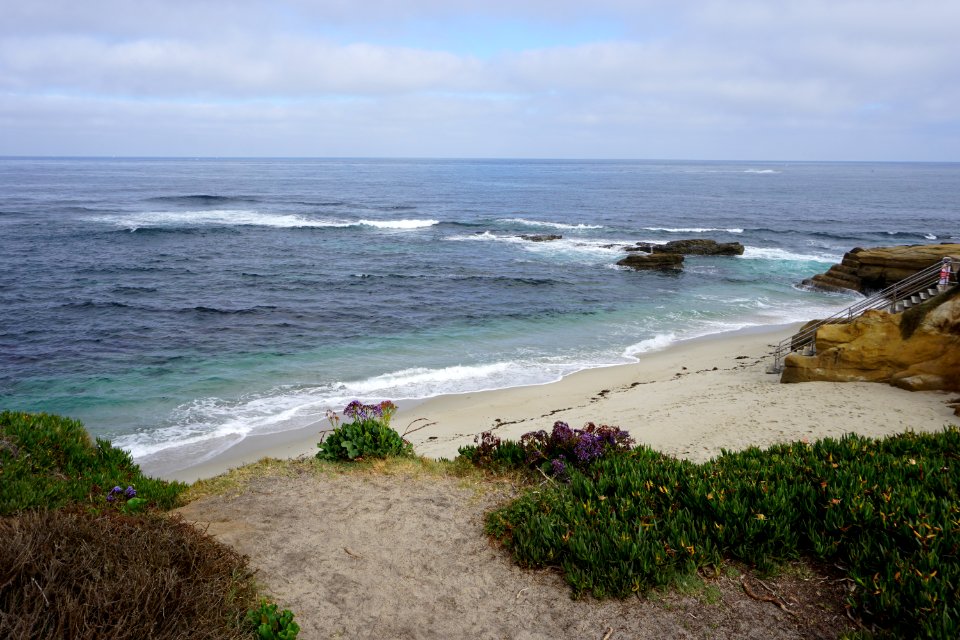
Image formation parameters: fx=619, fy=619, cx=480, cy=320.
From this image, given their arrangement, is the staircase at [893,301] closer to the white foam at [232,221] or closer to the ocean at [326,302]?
the ocean at [326,302]

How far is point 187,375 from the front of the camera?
1870 centimetres

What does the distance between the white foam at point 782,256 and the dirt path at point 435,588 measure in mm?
40544

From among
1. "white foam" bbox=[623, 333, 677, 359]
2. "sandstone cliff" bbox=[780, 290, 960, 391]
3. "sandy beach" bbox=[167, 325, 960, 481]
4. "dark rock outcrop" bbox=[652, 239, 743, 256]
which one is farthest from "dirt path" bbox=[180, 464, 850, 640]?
"dark rock outcrop" bbox=[652, 239, 743, 256]

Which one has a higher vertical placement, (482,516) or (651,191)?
(651,191)

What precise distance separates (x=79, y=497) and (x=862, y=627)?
807 centimetres

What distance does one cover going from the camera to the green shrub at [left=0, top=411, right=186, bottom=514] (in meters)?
6.93

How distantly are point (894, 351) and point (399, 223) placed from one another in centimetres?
4638

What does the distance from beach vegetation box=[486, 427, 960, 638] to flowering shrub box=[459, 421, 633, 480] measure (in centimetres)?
56

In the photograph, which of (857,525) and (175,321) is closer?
(857,525)

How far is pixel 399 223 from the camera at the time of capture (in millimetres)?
57219

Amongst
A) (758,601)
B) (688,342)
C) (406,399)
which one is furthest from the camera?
(688,342)

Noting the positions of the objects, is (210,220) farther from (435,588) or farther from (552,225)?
(435,588)

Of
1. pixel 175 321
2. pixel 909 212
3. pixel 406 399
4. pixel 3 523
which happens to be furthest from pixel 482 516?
pixel 909 212

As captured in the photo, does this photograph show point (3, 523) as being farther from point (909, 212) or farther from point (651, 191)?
point (651, 191)
